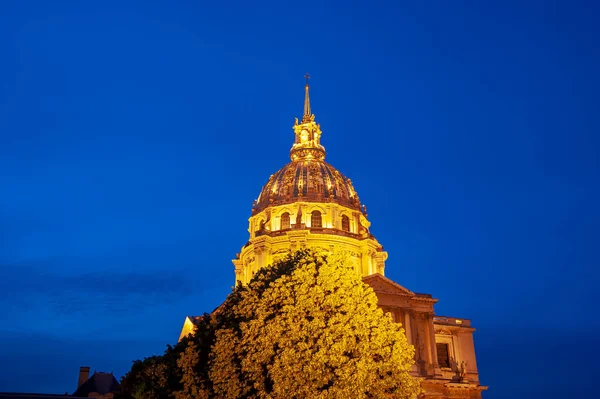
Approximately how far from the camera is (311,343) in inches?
1012

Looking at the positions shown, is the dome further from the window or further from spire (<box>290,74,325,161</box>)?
the window

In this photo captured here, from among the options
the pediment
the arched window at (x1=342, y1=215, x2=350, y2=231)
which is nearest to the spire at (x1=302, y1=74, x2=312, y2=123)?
the arched window at (x1=342, y1=215, x2=350, y2=231)

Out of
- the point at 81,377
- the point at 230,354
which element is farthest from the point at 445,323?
the point at 81,377

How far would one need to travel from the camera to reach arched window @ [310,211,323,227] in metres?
68.4

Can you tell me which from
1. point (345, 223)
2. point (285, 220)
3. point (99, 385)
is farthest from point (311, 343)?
point (345, 223)

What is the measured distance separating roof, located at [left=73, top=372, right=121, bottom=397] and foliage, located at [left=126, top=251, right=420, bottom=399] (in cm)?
3221

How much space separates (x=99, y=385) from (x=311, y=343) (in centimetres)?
4038

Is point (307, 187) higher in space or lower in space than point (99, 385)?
higher

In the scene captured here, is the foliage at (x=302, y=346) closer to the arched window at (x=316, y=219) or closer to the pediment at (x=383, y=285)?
the pediment at (x=383, y=285)

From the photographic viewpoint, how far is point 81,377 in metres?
63.9

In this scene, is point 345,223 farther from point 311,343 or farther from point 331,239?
point 311,343

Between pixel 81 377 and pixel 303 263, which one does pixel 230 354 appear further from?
pixel 81 377

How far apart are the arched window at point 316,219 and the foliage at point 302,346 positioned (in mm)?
38401

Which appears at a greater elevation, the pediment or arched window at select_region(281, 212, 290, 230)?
arched window at select_region(281, 212, 290, 230)
